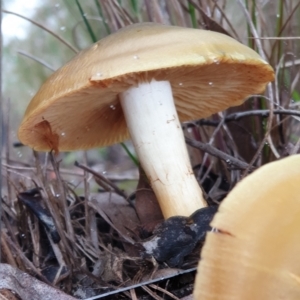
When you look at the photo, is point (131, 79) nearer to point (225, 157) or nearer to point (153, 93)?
point (153, 93)

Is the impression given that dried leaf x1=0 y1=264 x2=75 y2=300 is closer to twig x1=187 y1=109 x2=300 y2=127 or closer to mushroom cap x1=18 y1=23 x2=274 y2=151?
mushroom cap x1=18 y1=23 x2=274 y2=151

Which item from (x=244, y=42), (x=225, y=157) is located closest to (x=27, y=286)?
(x=225, y=157)

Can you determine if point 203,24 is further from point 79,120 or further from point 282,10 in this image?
point 79,120

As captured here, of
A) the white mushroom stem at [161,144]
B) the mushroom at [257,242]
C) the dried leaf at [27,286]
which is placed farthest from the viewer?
the white mushroom stem at [161,144]

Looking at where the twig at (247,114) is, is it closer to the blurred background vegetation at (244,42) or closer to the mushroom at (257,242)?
the blurred background vegetation at (244,42)

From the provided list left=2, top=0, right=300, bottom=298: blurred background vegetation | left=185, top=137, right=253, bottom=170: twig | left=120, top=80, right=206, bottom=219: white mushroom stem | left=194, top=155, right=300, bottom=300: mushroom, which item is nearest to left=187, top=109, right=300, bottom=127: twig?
left=2, top=0, right=300, bottom=298: blurred background vegetation

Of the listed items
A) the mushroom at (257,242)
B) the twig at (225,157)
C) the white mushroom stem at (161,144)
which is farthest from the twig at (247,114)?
the mushroom at (257,242)

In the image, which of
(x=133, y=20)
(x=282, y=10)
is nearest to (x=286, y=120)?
(x=282, y=10)
